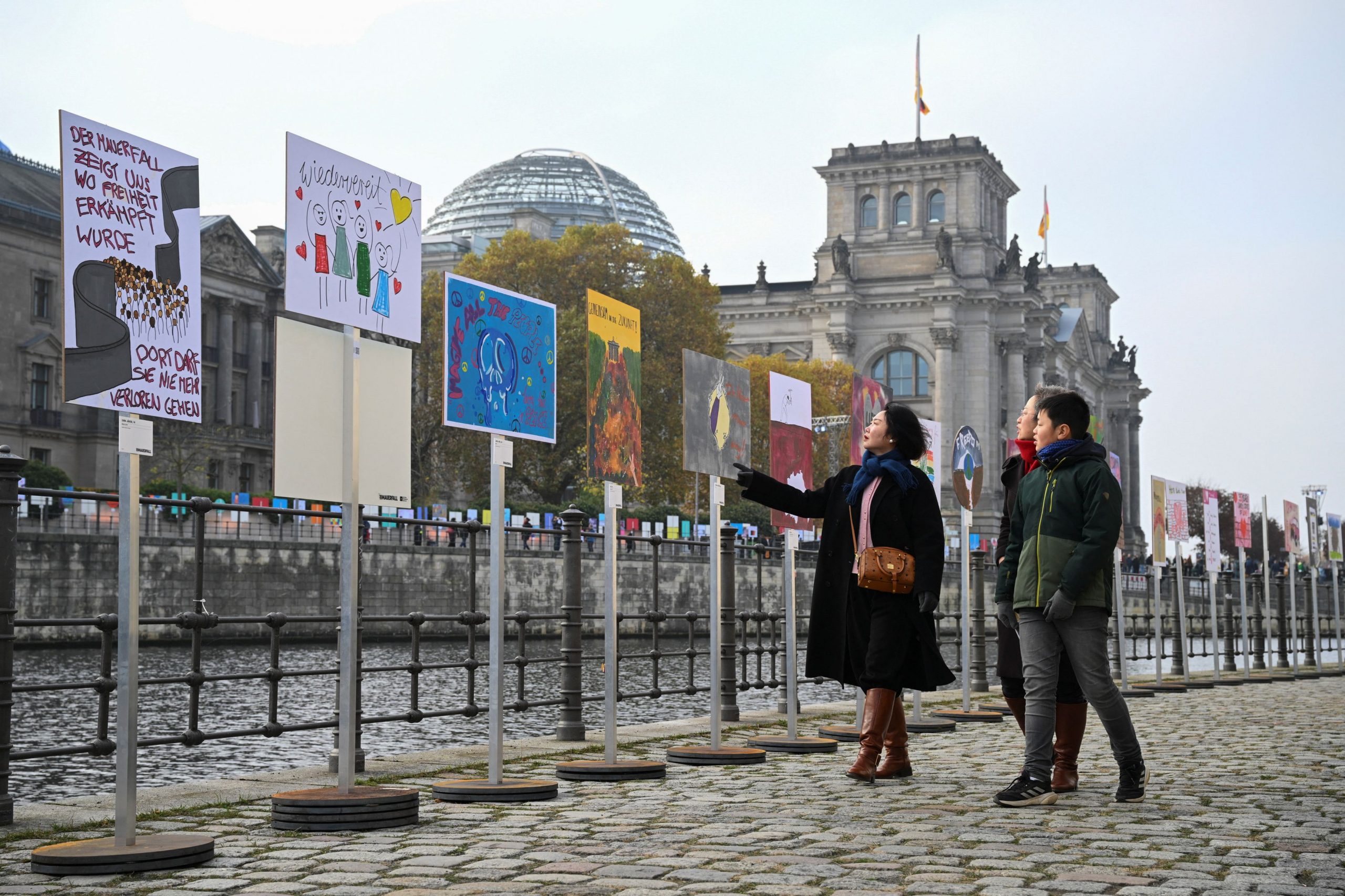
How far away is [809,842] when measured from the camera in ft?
22.3

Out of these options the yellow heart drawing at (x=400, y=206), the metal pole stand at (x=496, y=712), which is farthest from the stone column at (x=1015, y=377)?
the yellow heart drawing at (x=400, y=206)

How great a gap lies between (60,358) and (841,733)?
52980 millimetres

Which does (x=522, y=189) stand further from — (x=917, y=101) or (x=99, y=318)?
(x=99, y=318)

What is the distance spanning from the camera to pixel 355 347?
7598 mm

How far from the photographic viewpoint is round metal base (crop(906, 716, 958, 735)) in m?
12.9

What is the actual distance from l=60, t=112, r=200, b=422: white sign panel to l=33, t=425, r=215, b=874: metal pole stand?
194 mm

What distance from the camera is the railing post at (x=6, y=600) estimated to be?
753 centimetres

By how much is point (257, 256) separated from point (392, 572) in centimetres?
3677

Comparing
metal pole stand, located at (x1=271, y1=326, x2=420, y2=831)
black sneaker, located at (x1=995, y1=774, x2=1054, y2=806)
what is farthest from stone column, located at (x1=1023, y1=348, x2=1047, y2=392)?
metal pole stand, located at (x1=271, y1=326, x2=420, y2=831)

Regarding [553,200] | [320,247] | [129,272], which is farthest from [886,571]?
[553,200]

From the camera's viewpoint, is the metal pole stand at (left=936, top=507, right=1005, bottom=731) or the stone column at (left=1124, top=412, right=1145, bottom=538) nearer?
the metal pole stand at (left=936, top=507, right=1005, bottom=731)

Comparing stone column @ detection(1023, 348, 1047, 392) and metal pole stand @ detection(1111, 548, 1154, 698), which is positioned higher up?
stone column @ detection(1023, 348, 1047, 392)

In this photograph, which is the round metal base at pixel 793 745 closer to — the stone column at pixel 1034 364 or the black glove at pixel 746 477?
the black glove at pixel 746 477

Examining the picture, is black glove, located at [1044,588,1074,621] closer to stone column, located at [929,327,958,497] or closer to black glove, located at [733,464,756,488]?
black glove, located at [733,464,756,488]
